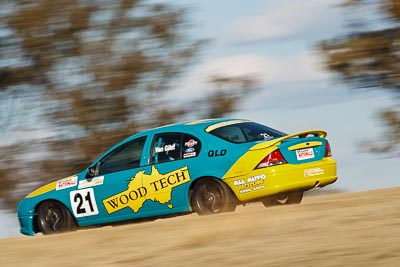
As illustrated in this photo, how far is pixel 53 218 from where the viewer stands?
14.2 meters

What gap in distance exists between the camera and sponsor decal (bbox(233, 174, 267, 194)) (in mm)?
12477

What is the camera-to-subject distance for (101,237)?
1036 cm

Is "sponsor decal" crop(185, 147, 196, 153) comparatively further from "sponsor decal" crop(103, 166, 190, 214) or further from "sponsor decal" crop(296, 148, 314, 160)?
"sponsor decal" crop(296, 148, 314, 160)

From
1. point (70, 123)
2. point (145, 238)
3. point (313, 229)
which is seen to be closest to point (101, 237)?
point (145, 238)

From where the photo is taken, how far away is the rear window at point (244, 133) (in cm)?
1296

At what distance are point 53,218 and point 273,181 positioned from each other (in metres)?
3.58

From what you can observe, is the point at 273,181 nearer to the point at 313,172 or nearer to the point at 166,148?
the point at 313,172

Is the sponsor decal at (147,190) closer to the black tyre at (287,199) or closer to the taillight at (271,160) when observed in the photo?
the taillight at (271,160)

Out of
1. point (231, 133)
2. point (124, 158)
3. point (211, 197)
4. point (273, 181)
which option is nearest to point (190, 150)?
point (231, 133)

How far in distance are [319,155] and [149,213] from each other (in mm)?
2467

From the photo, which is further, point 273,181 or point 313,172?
point 313,172

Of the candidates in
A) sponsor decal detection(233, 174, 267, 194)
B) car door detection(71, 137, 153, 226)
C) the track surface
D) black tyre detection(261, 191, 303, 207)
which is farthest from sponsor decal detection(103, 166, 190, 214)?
the track surface

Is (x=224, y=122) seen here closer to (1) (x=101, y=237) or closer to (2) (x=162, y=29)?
(1) (x=101, y=237)

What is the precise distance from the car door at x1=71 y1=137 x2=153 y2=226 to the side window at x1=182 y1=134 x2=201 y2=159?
0.68 m
